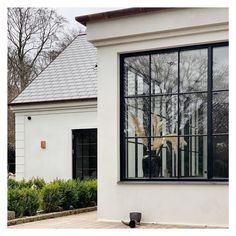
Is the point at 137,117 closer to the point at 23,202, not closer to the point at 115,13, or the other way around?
the point at 115,13

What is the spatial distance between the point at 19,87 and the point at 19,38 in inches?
101

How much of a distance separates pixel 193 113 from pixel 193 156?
0.70 meters

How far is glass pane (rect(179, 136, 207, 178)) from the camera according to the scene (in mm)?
7627

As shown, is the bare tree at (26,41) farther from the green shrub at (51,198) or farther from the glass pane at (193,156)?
the glass pane at (193,156)

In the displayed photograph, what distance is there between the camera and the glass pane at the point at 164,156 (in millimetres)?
7906

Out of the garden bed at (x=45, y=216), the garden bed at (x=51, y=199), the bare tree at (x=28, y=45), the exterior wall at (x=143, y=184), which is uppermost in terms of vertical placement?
the bare tree at (x=28, y=45)

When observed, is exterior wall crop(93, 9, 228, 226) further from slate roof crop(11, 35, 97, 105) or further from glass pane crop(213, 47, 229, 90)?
slate roof crop(11, 35, 97, 105)

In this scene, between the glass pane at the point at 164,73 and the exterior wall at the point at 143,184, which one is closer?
the exterior wall at the point at 143,184

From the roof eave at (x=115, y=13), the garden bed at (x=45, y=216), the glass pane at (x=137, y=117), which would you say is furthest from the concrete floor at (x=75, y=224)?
the roof eave at (x=115, y=13)

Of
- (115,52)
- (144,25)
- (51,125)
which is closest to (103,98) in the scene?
(115,52)

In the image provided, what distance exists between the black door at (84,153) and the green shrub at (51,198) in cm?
359

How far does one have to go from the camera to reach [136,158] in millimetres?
8172

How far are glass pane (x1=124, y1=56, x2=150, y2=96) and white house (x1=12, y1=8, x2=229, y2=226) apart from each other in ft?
0.06
